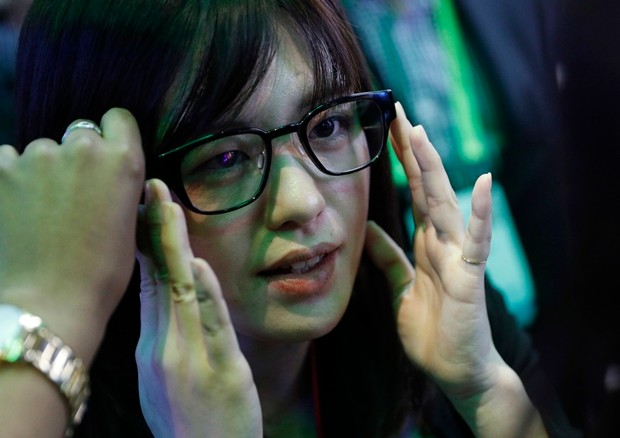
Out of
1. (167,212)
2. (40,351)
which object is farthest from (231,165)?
(40,351)

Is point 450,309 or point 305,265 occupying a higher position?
point 305,265

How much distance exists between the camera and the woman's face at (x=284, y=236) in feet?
2.55

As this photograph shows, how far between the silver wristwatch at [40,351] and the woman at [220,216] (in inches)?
0.5

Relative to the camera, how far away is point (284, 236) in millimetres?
794

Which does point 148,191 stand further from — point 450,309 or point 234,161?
point 450,309

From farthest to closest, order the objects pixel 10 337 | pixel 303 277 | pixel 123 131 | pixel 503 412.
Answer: pixel 503 412 < pixel 303 277 < pixel 123 131 < pixel 10 337

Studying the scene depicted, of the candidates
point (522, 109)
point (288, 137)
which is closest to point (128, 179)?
point (288, 137)

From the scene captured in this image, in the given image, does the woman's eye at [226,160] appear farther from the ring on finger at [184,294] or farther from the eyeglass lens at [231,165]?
the ring on finger at [184,294]

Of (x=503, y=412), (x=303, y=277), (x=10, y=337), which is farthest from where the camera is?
(x=503, y=412)

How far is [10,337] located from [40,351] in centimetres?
3

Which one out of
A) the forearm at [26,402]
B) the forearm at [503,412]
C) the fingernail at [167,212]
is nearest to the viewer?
the forearm at [26,402]

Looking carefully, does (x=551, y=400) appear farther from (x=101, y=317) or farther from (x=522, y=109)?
(x=101, y=317)

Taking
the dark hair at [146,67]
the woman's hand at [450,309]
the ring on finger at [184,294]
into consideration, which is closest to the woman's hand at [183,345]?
the ring on finger at [184,294]

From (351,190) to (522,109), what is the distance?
0.26 meters
